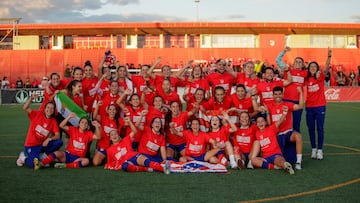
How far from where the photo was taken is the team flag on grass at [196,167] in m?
6.72

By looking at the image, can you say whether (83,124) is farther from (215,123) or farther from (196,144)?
(215,123)

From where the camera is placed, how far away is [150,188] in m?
5.67

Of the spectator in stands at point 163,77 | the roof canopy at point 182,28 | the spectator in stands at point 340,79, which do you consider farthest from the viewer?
the roof canopy at point 182,28

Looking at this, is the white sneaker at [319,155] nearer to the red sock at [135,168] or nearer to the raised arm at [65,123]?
the red sock at [135,168]

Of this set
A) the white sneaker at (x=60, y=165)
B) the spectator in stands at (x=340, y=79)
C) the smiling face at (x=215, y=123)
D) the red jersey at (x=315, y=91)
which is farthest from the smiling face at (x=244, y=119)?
the spectator in stands at (x=340, y=79)

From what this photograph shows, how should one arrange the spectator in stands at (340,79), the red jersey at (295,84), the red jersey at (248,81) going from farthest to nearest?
the spectator in stands at (340,79) → the red jersey at (248,81) → the red jersey at (295,84)

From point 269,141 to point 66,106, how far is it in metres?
3.70

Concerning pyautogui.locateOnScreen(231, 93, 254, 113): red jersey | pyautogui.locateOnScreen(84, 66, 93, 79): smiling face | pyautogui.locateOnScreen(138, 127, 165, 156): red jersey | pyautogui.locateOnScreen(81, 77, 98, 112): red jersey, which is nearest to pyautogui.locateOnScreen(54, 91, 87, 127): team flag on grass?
pyautogui.locateOnScreen(81, 77, 98, 112): red jersey

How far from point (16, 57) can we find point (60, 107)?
78.6 ft

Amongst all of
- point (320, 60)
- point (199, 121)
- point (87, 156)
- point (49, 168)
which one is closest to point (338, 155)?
point (199, 121)

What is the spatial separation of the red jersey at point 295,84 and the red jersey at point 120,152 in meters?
3.09

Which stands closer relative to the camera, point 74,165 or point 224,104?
point 74,165

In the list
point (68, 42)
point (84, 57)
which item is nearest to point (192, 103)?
point (84, 57)

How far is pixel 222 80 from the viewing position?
8539mm
